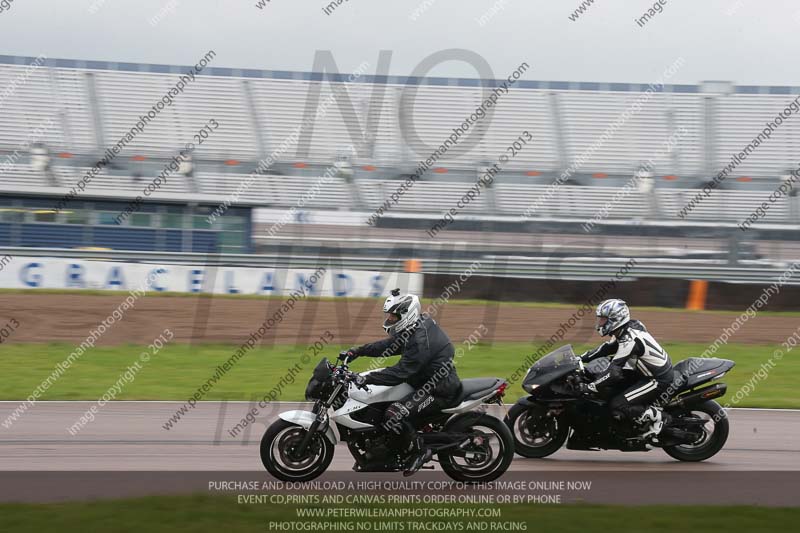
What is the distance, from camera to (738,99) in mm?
32625

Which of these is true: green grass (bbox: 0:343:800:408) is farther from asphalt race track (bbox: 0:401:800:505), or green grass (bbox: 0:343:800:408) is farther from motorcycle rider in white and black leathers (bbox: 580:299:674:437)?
motorcycle rider in white and black leathers (bbox: 580:299:674:437)

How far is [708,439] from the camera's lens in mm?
9172

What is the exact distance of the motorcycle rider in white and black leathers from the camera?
894 centimetres

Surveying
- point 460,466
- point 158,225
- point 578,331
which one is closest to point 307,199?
point 158,225

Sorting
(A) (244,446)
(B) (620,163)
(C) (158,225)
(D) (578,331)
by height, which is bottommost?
(A) (244,446)

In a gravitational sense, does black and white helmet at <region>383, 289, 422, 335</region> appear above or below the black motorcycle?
above

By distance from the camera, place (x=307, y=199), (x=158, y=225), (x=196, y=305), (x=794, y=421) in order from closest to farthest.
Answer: (x=794, y=421)
(x=196, y=305)
(x=158, y=225)
(x=307, y=199)

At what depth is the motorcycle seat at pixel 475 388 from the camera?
25.7 ft

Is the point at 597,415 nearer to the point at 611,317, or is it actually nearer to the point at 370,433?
the point at 611,317

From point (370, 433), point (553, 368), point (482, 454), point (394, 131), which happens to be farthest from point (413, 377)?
point (394, 131)

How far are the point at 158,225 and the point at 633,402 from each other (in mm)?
20656

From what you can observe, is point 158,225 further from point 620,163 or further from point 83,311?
point 620,163

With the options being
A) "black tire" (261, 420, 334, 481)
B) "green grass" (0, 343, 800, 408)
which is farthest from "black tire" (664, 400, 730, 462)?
"green grass" (0, 343, 800, 408)

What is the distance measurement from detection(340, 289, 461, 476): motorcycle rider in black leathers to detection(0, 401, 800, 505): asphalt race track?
0.55 m
